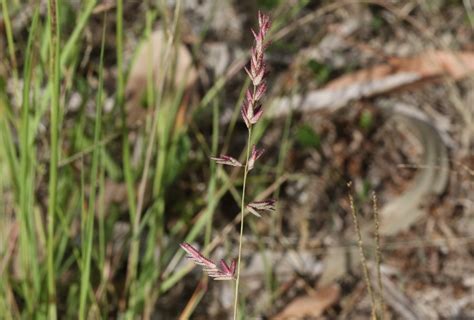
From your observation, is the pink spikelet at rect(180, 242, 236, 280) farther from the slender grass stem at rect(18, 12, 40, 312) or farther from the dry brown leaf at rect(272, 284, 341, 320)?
the dry brown leaf at rect(272, 284, 341, 320)

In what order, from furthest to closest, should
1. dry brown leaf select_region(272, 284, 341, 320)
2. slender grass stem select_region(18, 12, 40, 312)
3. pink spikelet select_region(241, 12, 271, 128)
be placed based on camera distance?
1. dry brown leaf select_region(272, 284, 341, 320)
2. slender grass stem select_region(18, 12, 40, 312)
3. pink spikelet select_region(241, 12, 271, 128)

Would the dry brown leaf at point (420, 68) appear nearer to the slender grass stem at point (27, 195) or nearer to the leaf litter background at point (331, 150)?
the leaf litter background at point (331, 150)

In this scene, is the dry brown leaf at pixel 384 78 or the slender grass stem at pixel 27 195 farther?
the dry brown leaf at pixel 384 78

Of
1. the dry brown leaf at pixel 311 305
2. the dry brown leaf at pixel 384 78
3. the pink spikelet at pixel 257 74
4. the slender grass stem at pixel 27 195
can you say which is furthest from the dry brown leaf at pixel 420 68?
the pink spikelet at pixel 257 74

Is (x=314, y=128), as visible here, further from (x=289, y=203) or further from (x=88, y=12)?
(x=88, y=12)

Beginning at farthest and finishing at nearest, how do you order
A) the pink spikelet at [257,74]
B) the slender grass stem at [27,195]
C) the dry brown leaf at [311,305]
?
the dry brown leaf at [311,305]
the slender grass stem at [27,195]
the pink spikelet at [257,74]

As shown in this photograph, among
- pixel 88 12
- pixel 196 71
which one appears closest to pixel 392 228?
pixel 196 71

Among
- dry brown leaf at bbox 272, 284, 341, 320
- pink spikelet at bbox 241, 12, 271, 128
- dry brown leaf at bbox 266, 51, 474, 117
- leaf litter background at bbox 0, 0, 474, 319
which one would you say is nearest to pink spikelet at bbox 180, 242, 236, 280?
pink spikelet at bbox 241, 12, 271, 128

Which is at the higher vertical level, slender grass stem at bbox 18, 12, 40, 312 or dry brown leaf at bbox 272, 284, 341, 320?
slender grass stem at bbox 18, 12, 40, 312
